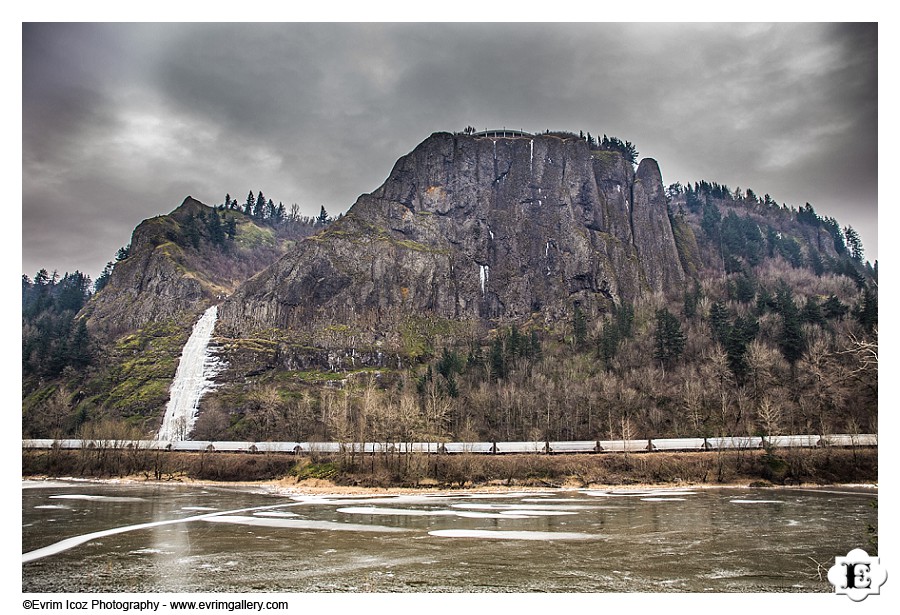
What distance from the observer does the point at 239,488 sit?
4578 centimetres

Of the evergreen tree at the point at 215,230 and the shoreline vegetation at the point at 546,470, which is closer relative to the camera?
the shoreline vegetation at the point at 546,470

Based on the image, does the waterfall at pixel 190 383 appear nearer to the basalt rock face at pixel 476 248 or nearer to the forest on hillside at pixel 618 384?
the forest on hillside at pixel 618 384

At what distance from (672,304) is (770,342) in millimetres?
48450

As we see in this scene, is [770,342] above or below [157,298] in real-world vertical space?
below

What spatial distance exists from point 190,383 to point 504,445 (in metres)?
58.2

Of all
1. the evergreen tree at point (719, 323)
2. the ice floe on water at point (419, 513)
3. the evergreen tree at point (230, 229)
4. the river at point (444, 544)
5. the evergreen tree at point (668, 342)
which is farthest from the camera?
the evergreen tree at point (230, 229)

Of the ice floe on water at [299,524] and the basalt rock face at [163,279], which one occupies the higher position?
the basalt rock face at [163,279]

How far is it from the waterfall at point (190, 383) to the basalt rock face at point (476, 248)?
578cm

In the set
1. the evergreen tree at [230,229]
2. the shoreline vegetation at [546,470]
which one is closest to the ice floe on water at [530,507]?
the shoreline vegetation at [546,470]

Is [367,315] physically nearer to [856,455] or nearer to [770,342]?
[770,342]

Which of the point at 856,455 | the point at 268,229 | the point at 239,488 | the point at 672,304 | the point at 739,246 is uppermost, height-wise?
the point at 268,229

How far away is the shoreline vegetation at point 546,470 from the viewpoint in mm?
41500

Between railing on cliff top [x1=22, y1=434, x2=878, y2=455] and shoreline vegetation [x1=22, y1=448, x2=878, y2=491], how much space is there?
981 millimetres

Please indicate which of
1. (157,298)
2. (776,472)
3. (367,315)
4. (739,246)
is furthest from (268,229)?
(776,472)
